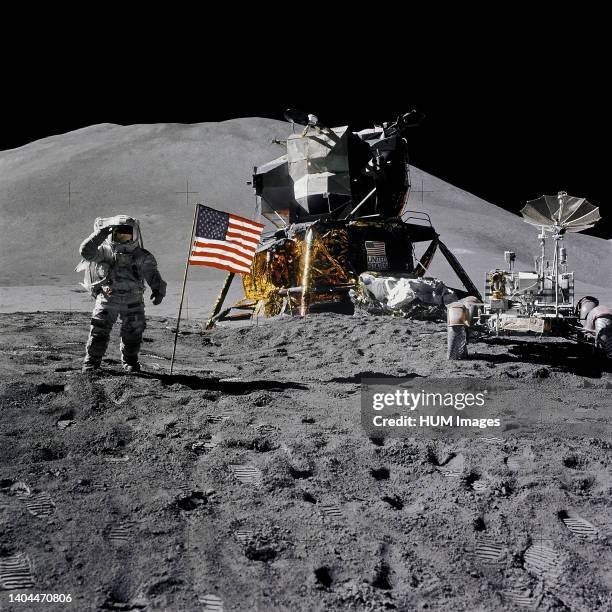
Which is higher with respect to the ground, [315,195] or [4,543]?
[315,195]

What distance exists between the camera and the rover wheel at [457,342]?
5273mm

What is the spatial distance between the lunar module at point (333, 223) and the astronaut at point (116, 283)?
3722 millimetres

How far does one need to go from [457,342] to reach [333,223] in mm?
4136

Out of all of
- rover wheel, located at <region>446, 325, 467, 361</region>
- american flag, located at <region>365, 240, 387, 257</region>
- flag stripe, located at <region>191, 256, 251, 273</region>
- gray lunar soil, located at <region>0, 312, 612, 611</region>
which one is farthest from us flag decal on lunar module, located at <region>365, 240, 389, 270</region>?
gray lunar soil, located at <region>0, 312, 612, 611</region>

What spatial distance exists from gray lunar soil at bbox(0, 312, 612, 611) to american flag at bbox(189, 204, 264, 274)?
1.36 meters

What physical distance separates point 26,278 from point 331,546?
2301 cm

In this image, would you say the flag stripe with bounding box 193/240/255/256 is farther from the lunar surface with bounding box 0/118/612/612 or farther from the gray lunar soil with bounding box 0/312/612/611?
the gray lunar soil with bounding box 0/312/612/611

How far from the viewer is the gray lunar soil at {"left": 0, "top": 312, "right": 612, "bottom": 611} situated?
6.40ft

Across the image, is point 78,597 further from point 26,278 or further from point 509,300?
point 26,278

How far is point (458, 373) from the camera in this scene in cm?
485

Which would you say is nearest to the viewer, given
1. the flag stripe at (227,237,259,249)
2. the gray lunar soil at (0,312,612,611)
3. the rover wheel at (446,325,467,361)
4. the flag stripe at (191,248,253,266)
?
the gray lunar soil at (0,312,612,611)

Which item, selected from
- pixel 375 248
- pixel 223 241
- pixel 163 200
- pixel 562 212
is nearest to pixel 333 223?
pixel 375 248

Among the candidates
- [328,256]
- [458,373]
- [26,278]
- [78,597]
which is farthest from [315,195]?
[26,278]

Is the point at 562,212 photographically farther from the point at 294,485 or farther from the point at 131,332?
the point at 294,485
